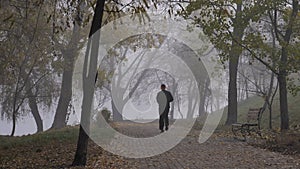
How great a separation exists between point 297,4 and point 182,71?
27974 mm

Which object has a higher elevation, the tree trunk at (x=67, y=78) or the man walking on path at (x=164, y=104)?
the tree trunk at (x=67, y=78)

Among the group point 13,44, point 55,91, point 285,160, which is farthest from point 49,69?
point 285,160

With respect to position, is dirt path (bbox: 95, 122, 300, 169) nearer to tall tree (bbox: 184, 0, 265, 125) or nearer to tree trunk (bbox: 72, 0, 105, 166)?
tree trunk (bbox: 72, 0, 105, 166)

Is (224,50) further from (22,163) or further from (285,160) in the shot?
(22,163)

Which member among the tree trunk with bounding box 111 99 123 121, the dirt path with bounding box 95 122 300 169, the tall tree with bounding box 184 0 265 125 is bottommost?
the dirt path with bounding box 95 122 300 169

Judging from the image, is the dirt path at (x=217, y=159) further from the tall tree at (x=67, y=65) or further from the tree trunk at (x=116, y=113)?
the tree trunk at (x=116, y=113)

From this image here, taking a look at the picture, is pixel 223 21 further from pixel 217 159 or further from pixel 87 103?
pixel 87 103

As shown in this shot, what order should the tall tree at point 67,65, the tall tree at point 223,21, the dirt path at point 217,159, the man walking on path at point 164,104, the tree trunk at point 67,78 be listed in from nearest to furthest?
the dirt path at point 217,159 → the tall tree at point 223,21 → the man walking on path at point 164,104 → the tall tree at point 67,65 → the tree trunk at point 67,78

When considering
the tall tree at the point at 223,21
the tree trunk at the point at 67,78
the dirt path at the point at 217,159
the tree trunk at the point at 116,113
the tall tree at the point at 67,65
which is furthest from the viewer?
the tree trunk at the point at 116,113

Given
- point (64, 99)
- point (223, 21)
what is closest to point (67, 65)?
point (64, 99)

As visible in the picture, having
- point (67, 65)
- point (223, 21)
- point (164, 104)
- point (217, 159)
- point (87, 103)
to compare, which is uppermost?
point (223, 21)

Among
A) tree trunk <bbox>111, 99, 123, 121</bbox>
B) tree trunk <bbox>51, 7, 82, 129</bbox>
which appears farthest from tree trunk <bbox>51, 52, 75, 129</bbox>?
tree trunk <bbox>111, 99, 123, 121</bbox>

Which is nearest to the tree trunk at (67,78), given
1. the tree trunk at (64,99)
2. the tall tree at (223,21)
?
the tree trunk at (64,99)

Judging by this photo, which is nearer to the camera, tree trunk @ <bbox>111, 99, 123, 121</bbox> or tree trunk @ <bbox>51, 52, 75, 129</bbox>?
tree trunk @ <bbox>51, 52, 75, 129</bbox>
